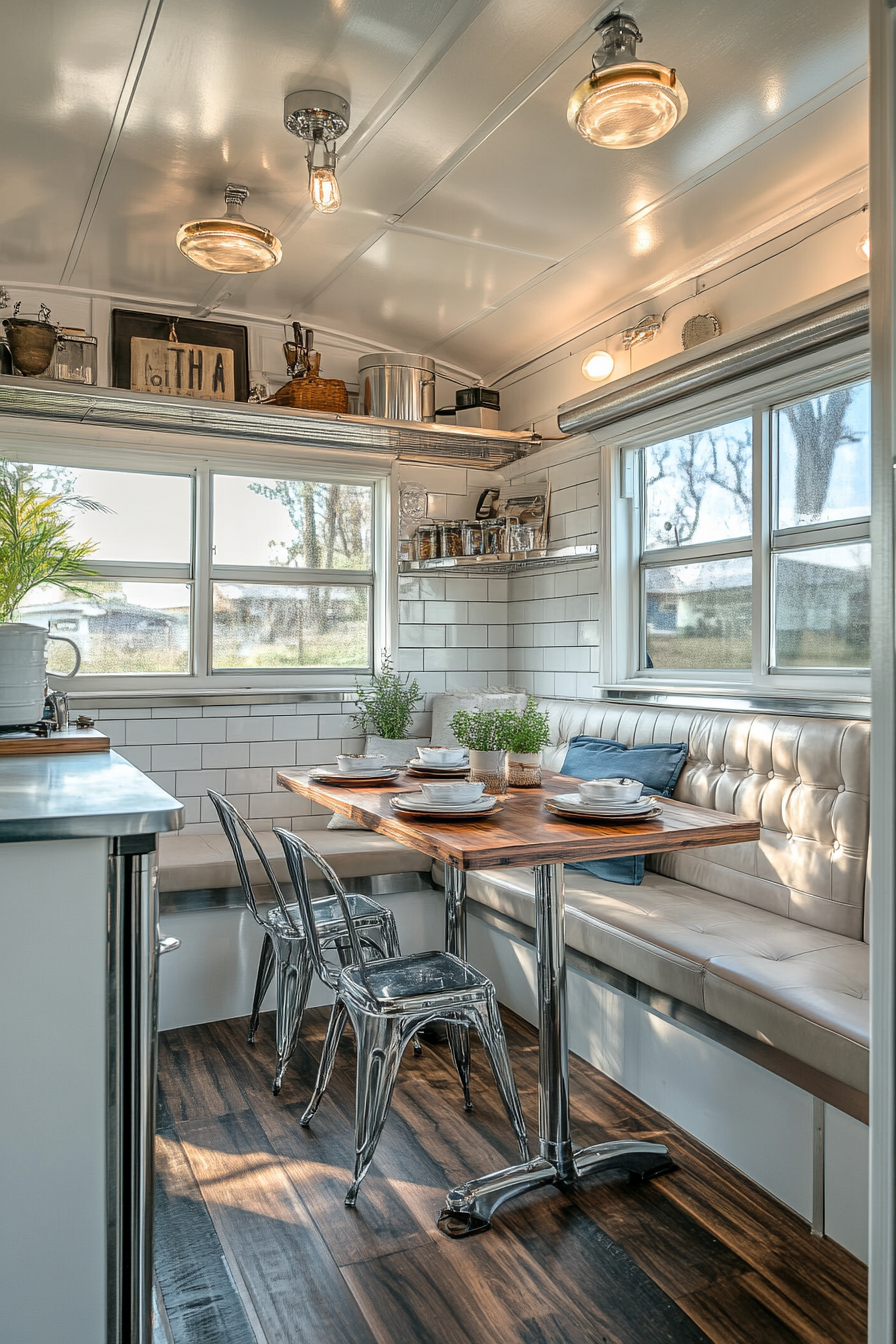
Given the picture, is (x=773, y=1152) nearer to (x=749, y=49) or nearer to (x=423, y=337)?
(x=749, y=49)

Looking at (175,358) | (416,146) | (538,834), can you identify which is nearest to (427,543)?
(175,358)

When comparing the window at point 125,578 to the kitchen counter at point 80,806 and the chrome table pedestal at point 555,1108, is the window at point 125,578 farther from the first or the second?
the chrome table pedestal at point 555,1108

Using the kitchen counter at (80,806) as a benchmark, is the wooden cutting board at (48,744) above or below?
above

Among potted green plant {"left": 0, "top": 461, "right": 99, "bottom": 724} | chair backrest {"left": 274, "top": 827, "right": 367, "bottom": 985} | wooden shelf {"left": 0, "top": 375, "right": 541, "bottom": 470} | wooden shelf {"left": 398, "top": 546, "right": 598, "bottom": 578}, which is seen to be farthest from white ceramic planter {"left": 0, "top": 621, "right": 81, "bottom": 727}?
wooden shelf {"left": 398, "top": 546, "right": 598, "bottom": 578}

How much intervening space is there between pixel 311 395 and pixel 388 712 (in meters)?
1.49

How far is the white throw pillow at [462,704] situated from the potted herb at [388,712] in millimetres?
109

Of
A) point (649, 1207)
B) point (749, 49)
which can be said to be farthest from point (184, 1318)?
point (749, 49)

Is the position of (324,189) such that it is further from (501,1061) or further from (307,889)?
(501,1061)

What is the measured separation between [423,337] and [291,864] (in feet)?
9.81

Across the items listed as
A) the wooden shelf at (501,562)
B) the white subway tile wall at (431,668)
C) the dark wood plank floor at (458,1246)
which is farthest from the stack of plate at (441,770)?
the wooden shelf at (501,562)

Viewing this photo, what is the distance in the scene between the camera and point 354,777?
3102mm

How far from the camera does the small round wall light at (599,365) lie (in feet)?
13.5

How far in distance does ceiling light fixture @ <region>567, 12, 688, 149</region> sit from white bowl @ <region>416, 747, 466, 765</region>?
69.9 inches

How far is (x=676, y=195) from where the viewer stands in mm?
3273
